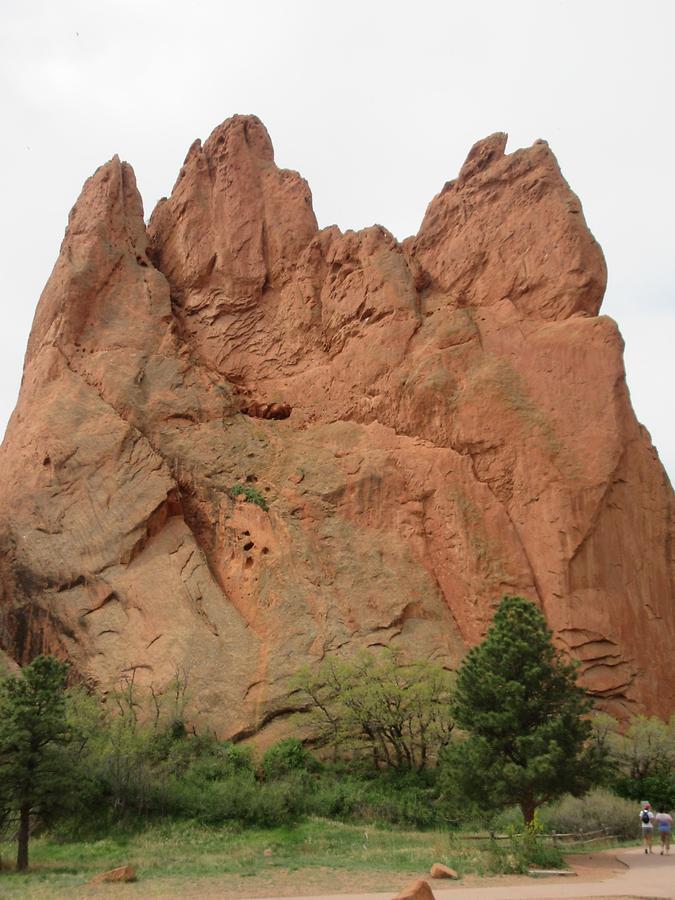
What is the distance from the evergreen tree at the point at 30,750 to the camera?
65.3 feet

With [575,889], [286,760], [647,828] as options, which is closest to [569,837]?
[647,828]

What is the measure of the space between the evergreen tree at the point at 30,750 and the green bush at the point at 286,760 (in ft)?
22.5

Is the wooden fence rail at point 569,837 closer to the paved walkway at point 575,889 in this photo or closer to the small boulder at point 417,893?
the paved walkway at point 575,889

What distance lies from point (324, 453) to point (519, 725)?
1570 centimetres

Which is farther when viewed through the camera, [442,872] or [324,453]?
[324,453]

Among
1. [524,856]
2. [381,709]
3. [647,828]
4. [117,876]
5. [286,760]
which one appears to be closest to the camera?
[117,876]

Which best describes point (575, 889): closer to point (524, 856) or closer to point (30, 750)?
point (524, 856)

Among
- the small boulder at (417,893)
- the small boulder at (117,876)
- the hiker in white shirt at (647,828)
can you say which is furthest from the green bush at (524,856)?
the small boulder at (117,876)

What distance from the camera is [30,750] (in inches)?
797

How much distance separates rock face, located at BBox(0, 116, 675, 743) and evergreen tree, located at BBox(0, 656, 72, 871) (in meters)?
7.23

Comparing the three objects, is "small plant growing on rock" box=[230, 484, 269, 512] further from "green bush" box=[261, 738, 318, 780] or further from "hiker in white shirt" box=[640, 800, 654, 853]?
"hiker in white shirt" box=[640, 800, 654, 853]

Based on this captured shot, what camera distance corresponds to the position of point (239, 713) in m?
27.4

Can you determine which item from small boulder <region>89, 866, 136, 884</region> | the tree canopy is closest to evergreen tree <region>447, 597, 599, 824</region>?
the tree canopy

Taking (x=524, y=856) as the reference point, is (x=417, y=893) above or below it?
above
